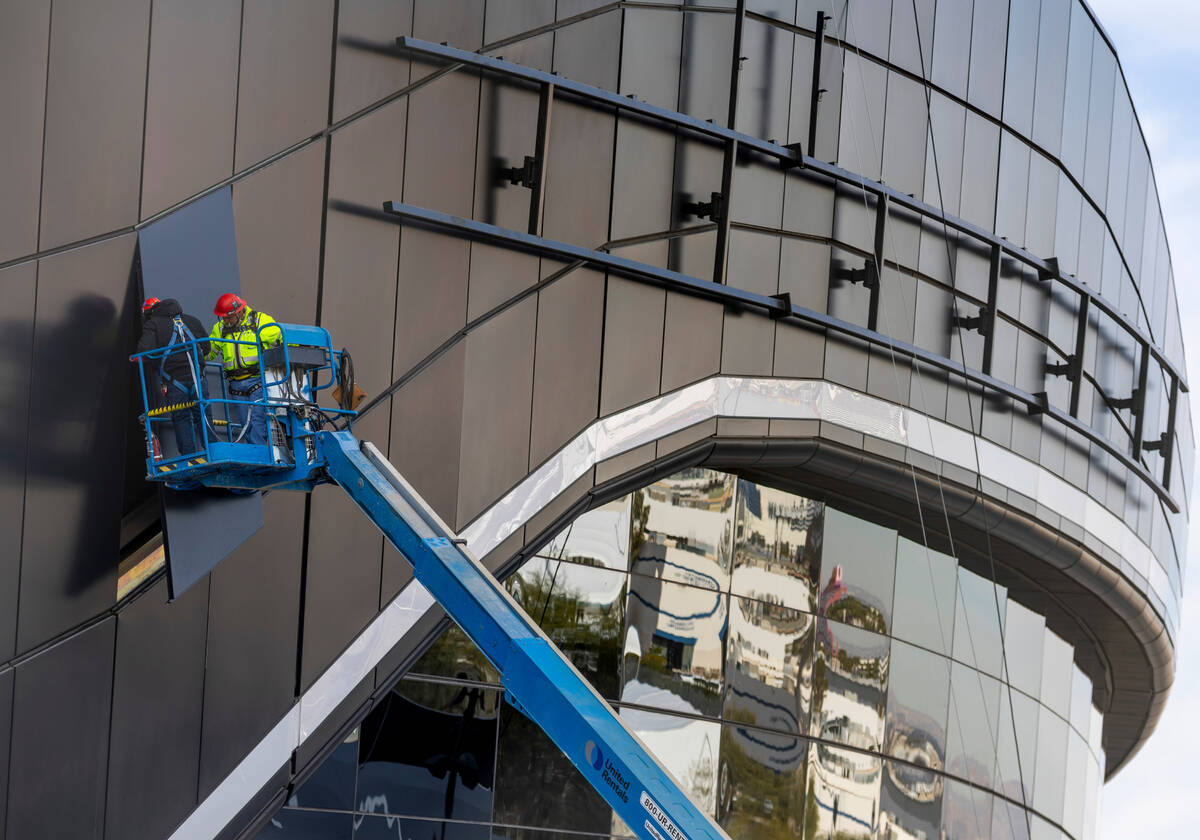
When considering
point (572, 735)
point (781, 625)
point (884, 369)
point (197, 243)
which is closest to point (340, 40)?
point (197, 243)

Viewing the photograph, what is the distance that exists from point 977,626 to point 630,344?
10466mm

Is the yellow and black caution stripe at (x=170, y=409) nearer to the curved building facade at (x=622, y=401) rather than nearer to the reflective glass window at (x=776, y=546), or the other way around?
the curved building facade at (x=622, y=401)

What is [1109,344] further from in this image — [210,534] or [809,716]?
[210,534]

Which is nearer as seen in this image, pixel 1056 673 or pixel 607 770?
pixel 607 770

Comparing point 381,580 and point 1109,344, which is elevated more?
point 1109,344

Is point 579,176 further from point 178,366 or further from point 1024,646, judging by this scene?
point 1024,646

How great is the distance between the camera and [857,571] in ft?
68.6

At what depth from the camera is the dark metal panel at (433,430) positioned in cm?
1325

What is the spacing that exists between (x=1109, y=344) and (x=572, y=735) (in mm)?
19182

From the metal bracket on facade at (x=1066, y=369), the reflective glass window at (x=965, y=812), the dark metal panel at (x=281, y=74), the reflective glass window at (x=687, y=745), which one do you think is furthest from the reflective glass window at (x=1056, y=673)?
the dark metal panel at (x=281, y=74)

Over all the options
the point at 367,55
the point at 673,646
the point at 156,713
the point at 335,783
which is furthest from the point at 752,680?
the point at 367,55

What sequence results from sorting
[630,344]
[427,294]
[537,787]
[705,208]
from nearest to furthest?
[427,294]
[630,344]
[705,208]
[537,787]

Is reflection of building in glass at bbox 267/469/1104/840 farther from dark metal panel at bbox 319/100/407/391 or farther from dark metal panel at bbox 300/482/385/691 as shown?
dark metal panel at bbox 319/100/407/391

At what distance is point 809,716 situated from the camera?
65.5ft
